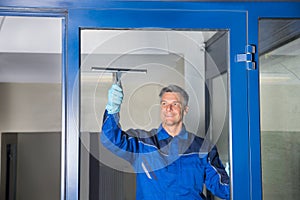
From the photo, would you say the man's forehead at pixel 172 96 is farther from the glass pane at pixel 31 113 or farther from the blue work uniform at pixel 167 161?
the glass pane at pixel 31 113

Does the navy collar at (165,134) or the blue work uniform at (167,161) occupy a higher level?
the navy collar at (165,134)

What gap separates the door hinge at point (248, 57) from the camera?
40.6 inches

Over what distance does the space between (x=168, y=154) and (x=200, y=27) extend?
34 cm

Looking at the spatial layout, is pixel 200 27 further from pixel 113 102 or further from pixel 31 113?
pixel 31 113

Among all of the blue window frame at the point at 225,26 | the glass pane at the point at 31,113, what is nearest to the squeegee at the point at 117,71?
the blue window frame at the point at 225,26

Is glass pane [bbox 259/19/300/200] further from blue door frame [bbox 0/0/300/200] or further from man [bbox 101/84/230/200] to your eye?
Answer: man [bbox 101/84/230/200]

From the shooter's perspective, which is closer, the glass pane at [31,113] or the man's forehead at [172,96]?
the man's forehead at [172,96]

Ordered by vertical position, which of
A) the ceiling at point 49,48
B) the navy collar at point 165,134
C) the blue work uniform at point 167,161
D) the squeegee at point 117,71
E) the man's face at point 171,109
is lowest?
the blue work uniform at point 167,161

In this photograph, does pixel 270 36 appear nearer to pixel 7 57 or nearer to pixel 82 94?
pixel 82 94

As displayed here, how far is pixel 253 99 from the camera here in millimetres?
1033

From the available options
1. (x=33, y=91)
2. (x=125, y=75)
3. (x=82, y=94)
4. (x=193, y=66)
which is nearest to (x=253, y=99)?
(x=193, y=66)

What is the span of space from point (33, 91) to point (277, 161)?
1216mm

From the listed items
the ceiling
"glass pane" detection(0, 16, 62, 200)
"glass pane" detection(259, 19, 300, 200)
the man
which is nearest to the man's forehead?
the man

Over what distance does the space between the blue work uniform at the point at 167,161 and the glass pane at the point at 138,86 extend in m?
0.01
